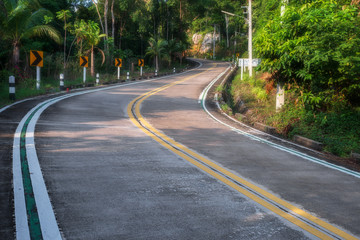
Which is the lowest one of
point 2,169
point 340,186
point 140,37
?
point 340,186

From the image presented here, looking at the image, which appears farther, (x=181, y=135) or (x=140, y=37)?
(x=140, y=37)

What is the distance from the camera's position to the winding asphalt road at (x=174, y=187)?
3.28 meters

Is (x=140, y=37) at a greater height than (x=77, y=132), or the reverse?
(x=140, y=37)

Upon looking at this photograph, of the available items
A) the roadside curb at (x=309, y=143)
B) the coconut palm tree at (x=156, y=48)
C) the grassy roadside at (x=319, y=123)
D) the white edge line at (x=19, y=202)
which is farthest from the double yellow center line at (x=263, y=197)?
the coconut palm tree at (x=156, y=48)

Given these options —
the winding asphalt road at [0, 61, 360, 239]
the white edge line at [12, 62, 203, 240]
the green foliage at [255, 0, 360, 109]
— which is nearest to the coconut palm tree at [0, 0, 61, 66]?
the winding asphalt road at [0, 61, 360, 239]

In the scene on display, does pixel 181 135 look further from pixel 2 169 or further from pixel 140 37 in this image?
pixel 140 37

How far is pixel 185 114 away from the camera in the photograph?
11984mm

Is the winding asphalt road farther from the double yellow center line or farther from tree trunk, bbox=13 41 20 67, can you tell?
tree trunk, bbox=13 41 20 67

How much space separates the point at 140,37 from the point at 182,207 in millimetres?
47360

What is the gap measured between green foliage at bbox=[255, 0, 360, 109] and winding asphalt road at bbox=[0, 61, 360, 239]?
2772mm

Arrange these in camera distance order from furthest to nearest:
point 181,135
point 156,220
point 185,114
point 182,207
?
point 185,114 → point 181,135 → point 182,207 → point 156,220

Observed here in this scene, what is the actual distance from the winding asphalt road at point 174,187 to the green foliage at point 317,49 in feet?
9.10

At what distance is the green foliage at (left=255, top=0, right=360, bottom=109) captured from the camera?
9.09m

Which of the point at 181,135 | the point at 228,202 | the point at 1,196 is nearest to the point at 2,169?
the point at 1,196
